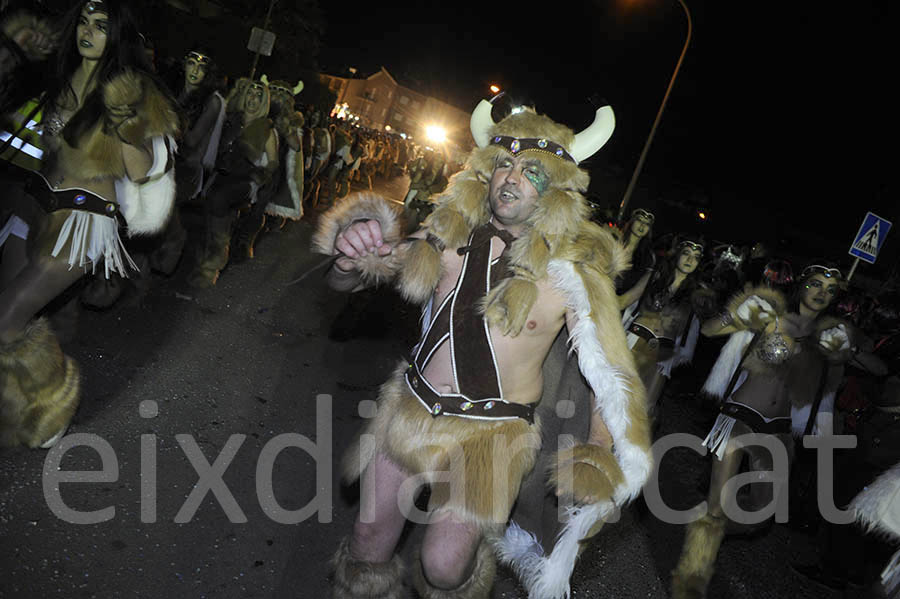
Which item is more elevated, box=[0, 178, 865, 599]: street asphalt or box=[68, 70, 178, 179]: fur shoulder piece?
box=[68, 70, 178, 179]: fur shoulder piece

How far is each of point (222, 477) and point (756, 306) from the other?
14.1 ft

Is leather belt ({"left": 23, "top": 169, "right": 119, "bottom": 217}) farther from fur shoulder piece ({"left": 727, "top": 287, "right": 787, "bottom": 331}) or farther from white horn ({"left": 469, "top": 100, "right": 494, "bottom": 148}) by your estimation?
fur shoulder piece ({"left": 727, "top": 287, "right": 787, "bottom": 331})

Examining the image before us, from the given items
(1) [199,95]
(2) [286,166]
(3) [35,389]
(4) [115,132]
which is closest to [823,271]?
(4) [115,132]

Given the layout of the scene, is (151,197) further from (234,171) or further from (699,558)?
(699,558)

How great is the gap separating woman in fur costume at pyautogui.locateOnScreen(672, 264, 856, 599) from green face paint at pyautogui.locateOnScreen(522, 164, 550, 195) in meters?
2.84

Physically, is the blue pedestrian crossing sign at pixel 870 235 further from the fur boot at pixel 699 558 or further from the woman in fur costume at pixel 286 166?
the woman in fur costume at pixel 286 166

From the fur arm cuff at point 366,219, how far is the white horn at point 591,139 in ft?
3.13

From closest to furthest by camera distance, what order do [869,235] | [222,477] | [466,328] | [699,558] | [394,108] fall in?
1. [466,328]
2. [222,477]
3. [699,558]
4. [869,235]
5. [394,108]

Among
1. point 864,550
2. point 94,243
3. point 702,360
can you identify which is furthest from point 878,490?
point 702,360

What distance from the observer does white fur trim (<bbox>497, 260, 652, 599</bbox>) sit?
2531mm

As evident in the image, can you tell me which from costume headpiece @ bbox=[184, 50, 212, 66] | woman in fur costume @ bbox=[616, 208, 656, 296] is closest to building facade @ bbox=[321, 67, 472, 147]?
woman in fur costume @ bbox=[616, 208, 656, 296]

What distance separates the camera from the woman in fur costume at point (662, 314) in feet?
20.6

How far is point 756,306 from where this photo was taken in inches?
199

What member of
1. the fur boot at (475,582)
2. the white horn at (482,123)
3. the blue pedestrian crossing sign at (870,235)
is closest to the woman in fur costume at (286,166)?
the white horn at (482,123)
